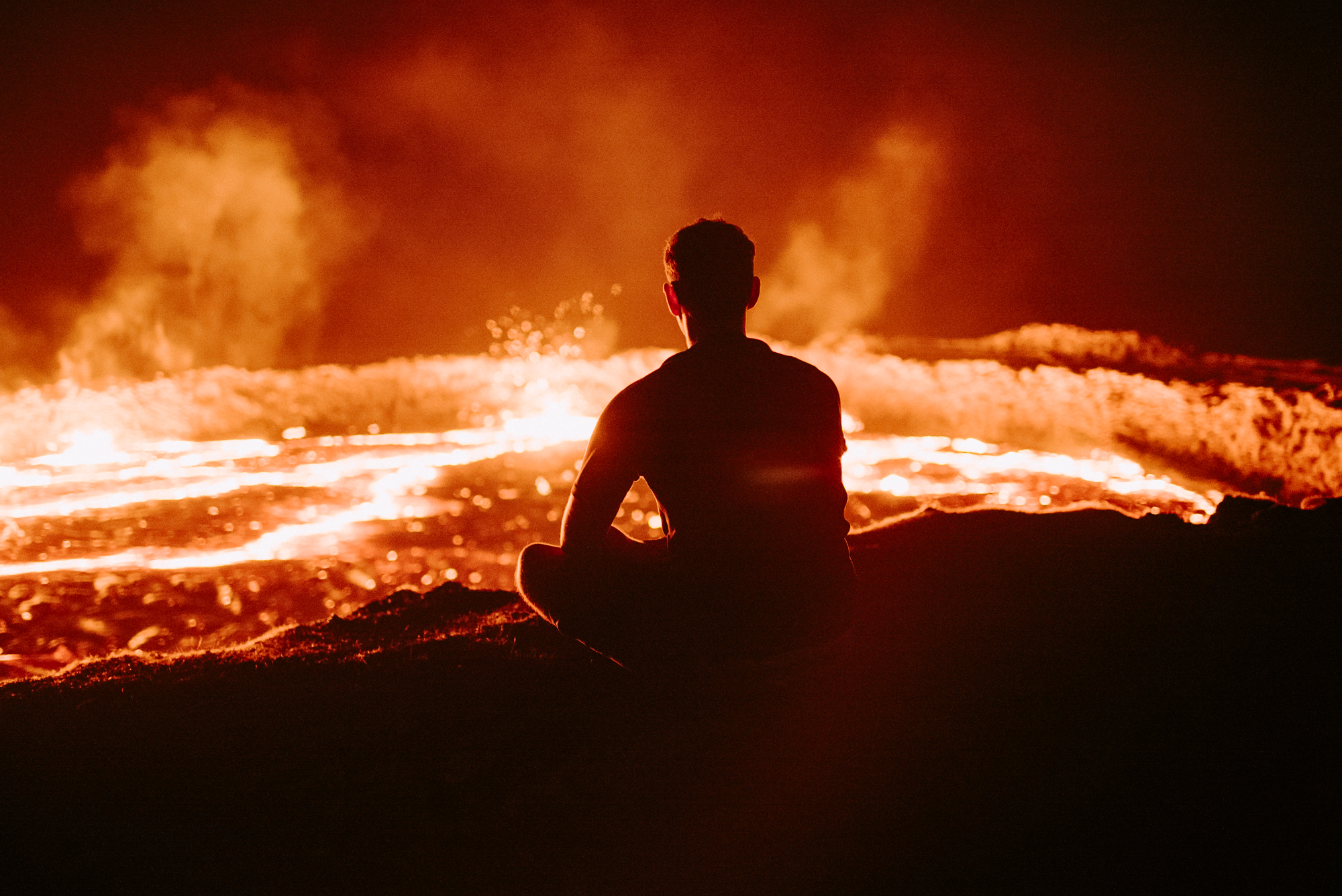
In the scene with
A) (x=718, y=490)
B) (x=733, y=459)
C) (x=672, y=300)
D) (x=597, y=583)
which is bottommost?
(x=597, y=583)

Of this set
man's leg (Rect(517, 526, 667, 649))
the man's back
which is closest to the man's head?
the man's back

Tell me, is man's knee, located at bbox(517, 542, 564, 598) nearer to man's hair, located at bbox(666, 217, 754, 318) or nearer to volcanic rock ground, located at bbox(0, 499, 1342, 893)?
volcanic rock ground, located at bbox(0, 499, 1342, 893)

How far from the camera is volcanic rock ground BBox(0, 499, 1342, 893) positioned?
3168 mm

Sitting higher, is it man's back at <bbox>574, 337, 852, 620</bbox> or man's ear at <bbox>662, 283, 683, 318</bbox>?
man's ear at <bbox>662, 283, 683, 318</bbox>

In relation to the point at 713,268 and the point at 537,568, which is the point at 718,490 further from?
the point at 537,568

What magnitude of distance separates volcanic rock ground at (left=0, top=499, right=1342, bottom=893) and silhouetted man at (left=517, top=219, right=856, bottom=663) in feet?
1.16

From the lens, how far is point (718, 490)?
3070 millimetres

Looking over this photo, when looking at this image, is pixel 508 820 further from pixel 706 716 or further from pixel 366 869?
pixel 706 716

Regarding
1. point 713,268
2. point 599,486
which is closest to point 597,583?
point 599,486

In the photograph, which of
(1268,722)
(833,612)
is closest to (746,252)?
(833,612)

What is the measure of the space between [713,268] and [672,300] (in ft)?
0.90

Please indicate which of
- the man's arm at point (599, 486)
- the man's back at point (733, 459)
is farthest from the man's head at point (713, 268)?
the man's arm at point (599, 486)

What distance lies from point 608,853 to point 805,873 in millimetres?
828

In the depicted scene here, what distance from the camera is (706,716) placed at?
410 cm
